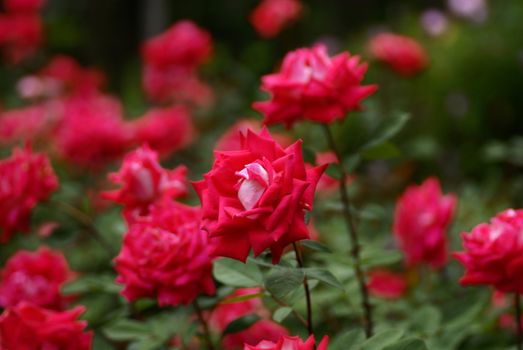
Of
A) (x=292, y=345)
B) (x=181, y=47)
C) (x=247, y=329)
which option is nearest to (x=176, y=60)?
(x=181, y=47)

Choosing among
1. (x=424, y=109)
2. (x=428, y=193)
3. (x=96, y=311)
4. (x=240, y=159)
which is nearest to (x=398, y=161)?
(x=424, y=109)

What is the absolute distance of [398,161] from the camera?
280 centimetres

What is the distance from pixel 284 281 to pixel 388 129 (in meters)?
0.40

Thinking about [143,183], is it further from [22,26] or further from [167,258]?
[22,26]

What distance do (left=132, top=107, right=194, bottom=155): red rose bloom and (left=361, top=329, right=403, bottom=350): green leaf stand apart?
1468 millimetres

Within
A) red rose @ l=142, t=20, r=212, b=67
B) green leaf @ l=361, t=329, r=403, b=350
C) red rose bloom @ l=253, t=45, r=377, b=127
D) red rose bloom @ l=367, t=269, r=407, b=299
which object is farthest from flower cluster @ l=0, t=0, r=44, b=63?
green leaf @ l=361, t=329, r=403, b=350

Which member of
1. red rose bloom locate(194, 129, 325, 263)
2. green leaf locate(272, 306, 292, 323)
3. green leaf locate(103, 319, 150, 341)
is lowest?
green leaf locate(103, 319, 150, 341)

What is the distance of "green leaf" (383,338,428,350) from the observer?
0.78 m

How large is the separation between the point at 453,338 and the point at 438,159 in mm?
1887

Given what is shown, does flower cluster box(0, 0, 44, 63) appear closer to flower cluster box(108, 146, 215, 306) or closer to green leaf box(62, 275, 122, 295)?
green leaf box(62, 275, 122, 295)

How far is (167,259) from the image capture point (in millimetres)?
894

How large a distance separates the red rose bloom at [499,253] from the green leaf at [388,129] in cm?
21

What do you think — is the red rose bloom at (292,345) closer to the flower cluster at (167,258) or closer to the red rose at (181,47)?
the flower cluster at (167,258)

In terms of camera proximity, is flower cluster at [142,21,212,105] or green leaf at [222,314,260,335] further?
flower cluster at [142,21,212,105]
